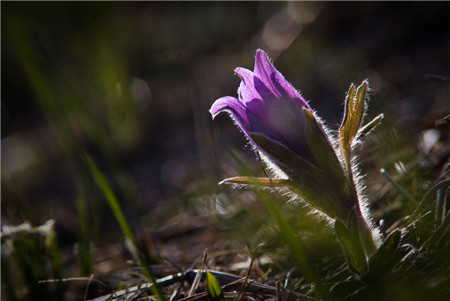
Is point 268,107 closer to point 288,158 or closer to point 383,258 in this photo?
point 288,158

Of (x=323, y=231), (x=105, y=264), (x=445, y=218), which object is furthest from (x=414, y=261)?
(x=105, y=264)

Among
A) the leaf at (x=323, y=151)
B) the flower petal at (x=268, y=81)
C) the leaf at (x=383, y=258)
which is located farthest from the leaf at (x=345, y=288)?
the flower petal at (x=268, y=81)

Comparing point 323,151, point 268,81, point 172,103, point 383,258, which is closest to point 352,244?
point 383,258

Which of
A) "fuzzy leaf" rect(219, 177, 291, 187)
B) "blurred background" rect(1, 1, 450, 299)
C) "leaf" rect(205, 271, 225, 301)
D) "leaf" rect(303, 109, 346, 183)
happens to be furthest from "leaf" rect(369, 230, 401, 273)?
"blurred background" rect(1, 1, 450, 299)

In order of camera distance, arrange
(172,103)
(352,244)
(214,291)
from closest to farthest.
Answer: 1. (352,244)
2. (214,291)
3. (172,103)

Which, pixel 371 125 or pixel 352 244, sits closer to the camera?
pixel 352 244

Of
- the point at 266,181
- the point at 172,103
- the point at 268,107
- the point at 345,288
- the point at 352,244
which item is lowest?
the point at 345,288
